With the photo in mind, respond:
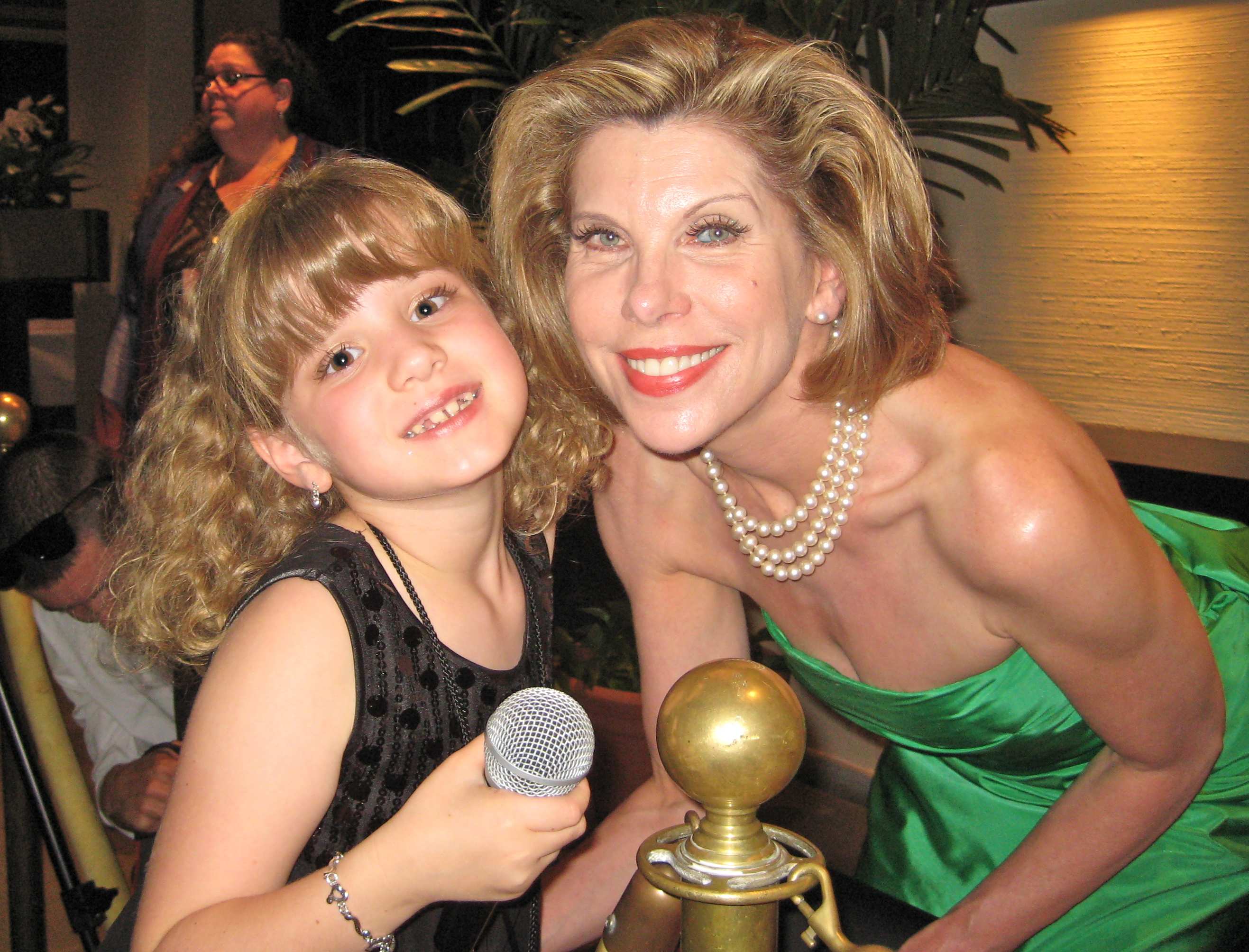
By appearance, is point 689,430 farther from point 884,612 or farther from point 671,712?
point 671,712

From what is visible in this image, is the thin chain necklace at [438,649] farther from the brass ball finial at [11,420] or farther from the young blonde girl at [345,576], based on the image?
the brass ball finial at [11,420]

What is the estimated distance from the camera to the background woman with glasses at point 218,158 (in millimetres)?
3170

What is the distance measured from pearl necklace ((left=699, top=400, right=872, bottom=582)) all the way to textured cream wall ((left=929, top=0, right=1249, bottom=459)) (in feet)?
10.4

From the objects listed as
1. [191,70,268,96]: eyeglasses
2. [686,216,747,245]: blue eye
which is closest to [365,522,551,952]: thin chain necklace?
[686,216,747,245]: blue eye

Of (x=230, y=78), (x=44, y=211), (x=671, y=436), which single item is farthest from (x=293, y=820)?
(x=44, y=211)

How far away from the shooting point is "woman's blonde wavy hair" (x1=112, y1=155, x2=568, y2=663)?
1.24 meters

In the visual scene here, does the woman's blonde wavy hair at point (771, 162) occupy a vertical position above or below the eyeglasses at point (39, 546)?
above

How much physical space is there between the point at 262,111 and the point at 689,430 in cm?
250

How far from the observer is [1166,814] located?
1.35 metres

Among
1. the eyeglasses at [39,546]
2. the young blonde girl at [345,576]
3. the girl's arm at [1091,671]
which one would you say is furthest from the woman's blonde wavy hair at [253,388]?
the girl's arm at [1091,671]

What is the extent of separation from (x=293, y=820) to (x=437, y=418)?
1.44ft

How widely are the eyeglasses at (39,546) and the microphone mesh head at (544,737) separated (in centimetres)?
109

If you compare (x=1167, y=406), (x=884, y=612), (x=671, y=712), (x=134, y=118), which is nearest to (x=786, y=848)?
(x=671, y=712)

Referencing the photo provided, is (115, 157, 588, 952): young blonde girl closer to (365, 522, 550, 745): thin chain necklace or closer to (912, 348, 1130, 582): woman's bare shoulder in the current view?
(365, 522, 550, 745): thin chain necklace
